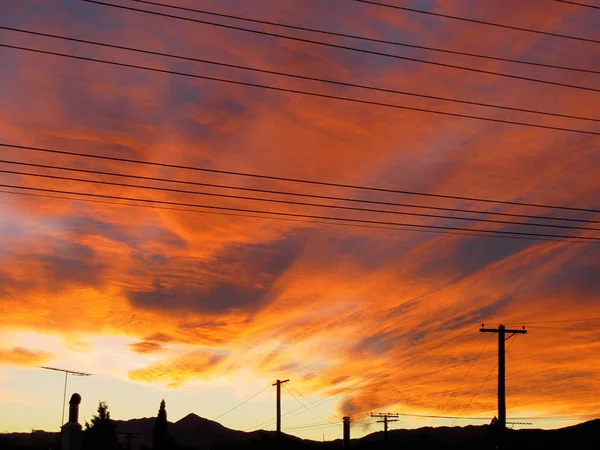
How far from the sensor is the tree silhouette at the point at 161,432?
134000 mm

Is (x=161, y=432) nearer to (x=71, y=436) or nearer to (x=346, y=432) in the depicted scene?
(x=346, y=432)

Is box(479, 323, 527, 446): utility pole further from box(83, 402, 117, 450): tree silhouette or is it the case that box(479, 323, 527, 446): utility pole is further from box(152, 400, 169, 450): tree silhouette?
box(152, 400, 169, 450): tree silhouette

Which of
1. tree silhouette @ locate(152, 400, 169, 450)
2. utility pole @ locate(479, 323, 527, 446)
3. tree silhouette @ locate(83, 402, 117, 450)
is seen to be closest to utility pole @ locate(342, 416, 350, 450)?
utility pole @ locate(479, 323, 527, 446)

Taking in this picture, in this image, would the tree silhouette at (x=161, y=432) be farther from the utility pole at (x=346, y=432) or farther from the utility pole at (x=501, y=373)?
the utility pole at (x=501, y=373)

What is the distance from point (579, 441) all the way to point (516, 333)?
52.5 meters

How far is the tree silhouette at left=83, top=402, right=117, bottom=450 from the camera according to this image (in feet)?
368

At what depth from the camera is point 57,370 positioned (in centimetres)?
7844

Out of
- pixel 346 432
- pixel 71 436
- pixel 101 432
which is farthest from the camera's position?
pixel 101 432

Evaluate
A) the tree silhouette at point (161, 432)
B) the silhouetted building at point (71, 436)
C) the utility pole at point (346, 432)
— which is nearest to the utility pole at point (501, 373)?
the utility pole at point (346, 432)

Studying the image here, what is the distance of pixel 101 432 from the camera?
396ft

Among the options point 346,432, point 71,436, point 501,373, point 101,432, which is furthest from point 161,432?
point 71,436

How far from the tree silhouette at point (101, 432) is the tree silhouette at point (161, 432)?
28.2 feet

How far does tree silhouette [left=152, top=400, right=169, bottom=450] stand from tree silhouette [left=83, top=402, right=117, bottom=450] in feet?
28.2

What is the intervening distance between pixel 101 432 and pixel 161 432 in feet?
59.3
